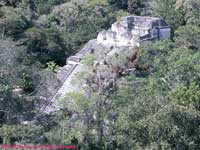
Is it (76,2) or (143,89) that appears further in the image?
(76,2)

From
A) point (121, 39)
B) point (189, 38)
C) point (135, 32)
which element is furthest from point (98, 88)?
point (135, 32)

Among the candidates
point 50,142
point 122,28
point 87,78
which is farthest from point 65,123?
point 122,28

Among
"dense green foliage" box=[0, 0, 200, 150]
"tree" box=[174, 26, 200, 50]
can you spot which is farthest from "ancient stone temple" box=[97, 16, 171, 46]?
"tree" box=[174, 26, 200, 50]

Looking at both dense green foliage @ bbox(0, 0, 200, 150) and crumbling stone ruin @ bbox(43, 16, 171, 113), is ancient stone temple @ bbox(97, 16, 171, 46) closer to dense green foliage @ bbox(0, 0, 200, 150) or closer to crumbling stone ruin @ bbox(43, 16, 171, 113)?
crumbling stone ruin @ bbox(43, 16, 171, 113)

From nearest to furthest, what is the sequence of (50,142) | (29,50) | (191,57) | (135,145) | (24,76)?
(135,145)
(50,142)
(24,76)
(191,57)
(29,50)

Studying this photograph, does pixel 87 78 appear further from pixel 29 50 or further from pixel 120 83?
pixel 29 50

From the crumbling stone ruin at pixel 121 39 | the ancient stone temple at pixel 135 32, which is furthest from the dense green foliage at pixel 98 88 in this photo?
the ancient stone temple at pixel 135 32

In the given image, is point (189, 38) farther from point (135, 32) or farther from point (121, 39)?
point (121, 39)
